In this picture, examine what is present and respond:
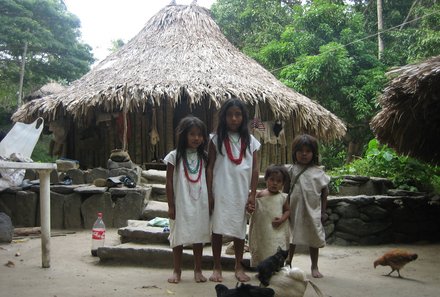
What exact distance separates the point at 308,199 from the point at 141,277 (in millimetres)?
1470

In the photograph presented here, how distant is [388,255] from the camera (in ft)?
11.9

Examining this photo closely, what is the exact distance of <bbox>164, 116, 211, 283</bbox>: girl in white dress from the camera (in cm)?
319

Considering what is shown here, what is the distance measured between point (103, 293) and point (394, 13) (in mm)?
13276

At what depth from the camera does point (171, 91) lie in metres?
7.73

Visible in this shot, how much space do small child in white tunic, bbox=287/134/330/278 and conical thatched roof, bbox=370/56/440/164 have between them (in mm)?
1719

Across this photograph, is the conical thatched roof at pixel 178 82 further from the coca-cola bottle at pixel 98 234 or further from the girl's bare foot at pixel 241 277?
the girl's bare foot at pixel 241 277

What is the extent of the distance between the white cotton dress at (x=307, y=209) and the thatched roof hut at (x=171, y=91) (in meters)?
4.33

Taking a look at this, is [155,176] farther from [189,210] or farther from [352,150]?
[352,150]

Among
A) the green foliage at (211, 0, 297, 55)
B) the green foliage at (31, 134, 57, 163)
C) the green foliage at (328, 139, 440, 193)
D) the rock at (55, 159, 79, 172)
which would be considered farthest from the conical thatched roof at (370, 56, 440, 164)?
the green foliage at (31, 134, 57, 163)

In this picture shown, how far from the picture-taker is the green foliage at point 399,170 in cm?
637

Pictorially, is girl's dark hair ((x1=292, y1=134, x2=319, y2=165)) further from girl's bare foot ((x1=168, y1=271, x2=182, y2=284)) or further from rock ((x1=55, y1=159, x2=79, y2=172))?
rock ((x1=55, y1=159, x2=79, y2=172))

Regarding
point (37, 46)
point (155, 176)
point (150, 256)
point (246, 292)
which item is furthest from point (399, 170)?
point (37, 46)

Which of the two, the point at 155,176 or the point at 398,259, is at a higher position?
the point at 155,176

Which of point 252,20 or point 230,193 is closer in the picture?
point 230,193
